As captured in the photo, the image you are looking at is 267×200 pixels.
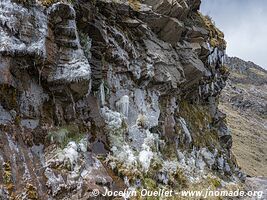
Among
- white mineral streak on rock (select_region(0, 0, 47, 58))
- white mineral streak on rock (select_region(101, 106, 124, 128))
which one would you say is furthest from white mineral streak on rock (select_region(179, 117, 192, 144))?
white mineral streak on rock (select_region(0, 0, 47, 58))

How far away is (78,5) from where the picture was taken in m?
14.2

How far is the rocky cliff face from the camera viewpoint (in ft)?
35.0

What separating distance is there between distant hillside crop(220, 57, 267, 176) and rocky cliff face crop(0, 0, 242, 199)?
112 feet

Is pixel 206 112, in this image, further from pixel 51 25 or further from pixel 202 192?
pixel 51 25

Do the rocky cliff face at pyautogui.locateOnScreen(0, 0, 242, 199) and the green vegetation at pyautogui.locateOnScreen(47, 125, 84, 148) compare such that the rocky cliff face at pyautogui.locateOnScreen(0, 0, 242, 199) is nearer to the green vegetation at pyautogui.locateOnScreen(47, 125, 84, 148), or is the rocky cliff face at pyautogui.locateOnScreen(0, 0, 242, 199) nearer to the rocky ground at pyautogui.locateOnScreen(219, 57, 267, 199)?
the green vegetation at pyautogui.locateOnScreen(47, 125, 84, 148)

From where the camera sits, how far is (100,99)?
1484 cm

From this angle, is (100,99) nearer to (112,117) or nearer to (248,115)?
(112,117)

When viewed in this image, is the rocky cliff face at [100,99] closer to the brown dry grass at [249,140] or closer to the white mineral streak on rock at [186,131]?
the white mineral streak on rock at [186,131]

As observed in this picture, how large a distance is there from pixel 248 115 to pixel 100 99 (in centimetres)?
9899

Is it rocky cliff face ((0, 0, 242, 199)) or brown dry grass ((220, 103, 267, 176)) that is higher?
rocky cliff face ((0, 0, 242, 199))

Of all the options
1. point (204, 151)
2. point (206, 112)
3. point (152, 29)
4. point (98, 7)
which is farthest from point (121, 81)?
point (206, 112)

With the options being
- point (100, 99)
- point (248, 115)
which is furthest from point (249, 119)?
point (100, 99)

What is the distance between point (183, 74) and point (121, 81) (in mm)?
5899

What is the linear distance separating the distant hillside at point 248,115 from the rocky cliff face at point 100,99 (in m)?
34.2
